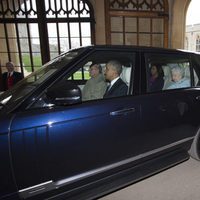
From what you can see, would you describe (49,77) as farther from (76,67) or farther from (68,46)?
(68,46)

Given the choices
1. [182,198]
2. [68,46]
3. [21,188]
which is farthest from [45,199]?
[68,46]

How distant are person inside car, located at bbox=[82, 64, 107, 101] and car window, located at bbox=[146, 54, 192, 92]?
1.98ft

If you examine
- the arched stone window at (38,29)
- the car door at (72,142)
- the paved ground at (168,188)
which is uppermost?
the arched stone window at (38,29)

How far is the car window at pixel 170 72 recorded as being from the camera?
2.52m

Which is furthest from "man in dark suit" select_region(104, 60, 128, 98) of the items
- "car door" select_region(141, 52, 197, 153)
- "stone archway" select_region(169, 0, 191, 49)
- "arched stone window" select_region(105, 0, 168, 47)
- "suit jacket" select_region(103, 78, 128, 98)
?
"stone archway" select_region(169, 0, 191, 49)

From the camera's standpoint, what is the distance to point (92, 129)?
183 cm

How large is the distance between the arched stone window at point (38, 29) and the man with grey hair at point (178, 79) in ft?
16.5

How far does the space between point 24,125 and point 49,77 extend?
0.47m

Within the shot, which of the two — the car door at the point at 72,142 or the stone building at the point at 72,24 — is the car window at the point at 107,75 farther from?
the stone building at the point at 72,24

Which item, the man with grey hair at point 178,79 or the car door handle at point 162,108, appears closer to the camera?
the car door handle at point 162,108

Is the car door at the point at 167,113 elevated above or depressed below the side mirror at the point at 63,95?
below

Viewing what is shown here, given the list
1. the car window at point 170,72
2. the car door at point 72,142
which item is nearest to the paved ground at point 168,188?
the car door at point 72,142

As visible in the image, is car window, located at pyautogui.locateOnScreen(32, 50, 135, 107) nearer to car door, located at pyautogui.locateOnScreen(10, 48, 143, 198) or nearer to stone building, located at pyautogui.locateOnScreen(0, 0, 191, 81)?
car door, located at pyautogui.locateOnScreen(10, 48, 143, 198)

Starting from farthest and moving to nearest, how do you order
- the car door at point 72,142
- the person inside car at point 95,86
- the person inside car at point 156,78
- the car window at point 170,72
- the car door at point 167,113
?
the car window at point 170,72 < the person inside car at point 156,78 < the car door at point 167,113 < the person inside car at point 95,86 < the car door at point 72,142
